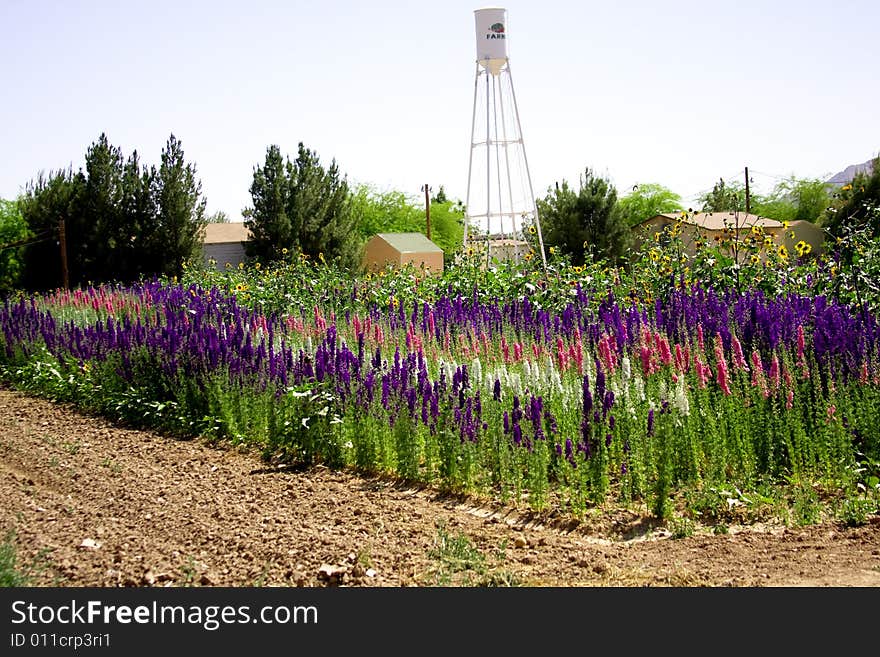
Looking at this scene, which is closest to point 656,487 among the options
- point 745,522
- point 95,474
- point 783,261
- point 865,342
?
point 745,522

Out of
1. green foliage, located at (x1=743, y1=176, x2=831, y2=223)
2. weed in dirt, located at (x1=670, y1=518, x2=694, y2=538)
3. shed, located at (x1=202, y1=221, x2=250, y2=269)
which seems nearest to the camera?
weed in dirt, located at (x1=670, y1=518, x2=694, y2=538)

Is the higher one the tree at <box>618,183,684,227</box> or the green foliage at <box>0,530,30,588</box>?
the tree at <box>618,183,684,227</box>

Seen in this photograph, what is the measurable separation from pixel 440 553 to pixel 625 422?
1736 millimetres

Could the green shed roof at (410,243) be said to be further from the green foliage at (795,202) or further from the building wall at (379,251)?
the green foliage at (795,202)

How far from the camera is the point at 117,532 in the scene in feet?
16.8

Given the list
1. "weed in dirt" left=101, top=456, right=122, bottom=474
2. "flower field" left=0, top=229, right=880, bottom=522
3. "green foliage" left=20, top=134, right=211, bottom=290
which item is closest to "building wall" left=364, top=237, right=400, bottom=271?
"green foliage" left=20, top=134, right=211, bottom=290

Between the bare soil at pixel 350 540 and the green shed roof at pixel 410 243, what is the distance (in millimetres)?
34828

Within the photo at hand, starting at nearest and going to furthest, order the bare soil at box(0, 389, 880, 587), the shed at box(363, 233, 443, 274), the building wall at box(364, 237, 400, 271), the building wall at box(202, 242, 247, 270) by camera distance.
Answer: the bare soil at box(0, 389, 880, 587)
the shed at box(363, 233, 443, 274)
the building wall at box(364, 237, 400, 271)
the building wall at box(202, 242, 247, 270)

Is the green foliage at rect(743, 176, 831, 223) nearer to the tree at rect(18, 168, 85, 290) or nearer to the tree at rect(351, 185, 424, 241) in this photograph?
the tree at rect(351, 185, 424, 241)

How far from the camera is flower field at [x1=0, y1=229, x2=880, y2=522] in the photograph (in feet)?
17.8

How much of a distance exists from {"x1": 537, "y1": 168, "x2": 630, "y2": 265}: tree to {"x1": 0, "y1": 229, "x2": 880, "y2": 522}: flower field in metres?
19.7

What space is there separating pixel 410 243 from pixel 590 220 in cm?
1380

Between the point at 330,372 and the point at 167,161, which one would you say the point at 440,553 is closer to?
the point at 330,372

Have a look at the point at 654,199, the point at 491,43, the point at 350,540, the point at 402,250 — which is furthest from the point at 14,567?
the point at 654,199
